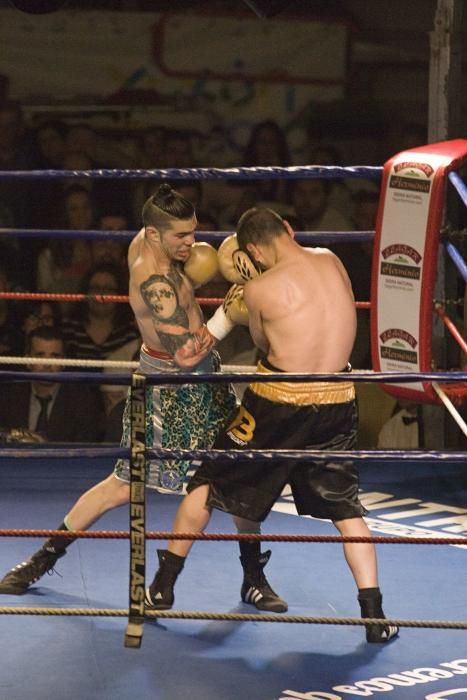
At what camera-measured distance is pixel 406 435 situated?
5477 millimetres

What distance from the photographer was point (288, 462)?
3463 millimetres

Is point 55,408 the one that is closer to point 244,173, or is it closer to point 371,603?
point 244,173

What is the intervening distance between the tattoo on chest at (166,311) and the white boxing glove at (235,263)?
16cm

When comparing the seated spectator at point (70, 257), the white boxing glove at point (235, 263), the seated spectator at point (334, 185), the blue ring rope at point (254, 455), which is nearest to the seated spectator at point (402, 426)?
the seated spectator at point (334, 185)

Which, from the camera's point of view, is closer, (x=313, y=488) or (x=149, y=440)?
(x=313, y=488)

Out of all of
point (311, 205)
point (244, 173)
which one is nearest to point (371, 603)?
point (244, 173)

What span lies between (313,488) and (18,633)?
0.76 m

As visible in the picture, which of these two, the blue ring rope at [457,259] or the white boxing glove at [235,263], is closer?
the white boxing glove at [235,263]

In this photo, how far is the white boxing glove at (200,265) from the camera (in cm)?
373

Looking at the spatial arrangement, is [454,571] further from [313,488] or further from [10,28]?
[10,28]

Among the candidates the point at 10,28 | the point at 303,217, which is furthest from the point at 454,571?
the point at 10,28

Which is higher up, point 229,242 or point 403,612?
point 229,242

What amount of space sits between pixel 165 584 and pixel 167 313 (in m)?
0.66

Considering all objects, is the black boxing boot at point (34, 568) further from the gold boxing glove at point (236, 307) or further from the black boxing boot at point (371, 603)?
the black boxing boot at point (371, 603)
